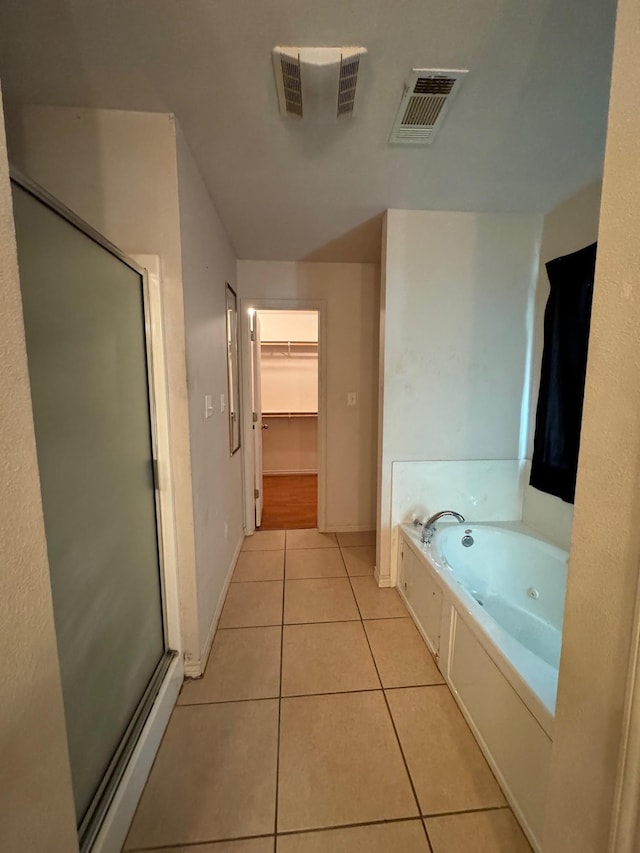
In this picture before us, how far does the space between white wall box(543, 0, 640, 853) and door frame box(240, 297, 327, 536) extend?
91.4 inches

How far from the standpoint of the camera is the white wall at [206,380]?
1.44 m

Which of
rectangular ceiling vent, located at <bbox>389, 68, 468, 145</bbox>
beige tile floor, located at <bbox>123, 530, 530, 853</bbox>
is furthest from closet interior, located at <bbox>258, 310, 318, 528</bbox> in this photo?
rectangular ceiling vent, located at <bbox>389, 68, 468, 145</bbox>

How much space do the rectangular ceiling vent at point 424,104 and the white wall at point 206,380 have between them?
887 mm

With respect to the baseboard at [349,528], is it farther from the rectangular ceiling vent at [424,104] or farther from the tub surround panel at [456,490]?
the rectangular ceiling vent at [424,104]

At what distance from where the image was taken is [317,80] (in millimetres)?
1086

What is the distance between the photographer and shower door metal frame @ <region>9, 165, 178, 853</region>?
32.8 inches

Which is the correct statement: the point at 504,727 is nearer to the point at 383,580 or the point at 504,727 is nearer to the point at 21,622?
the point at 383,580

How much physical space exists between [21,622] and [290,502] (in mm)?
3338

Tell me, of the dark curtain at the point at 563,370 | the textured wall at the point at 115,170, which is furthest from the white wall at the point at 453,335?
→ the textured wall at the point at 115,170

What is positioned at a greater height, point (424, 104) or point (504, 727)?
point (424, 104)

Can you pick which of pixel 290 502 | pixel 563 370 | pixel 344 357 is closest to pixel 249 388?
pixel 344 357

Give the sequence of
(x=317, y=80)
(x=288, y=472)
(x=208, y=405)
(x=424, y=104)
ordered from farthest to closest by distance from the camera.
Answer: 1. (x=288, y=472)
2. (x=208, y=405)
3. (x=424, y=104)
4. (x=317, y=80)

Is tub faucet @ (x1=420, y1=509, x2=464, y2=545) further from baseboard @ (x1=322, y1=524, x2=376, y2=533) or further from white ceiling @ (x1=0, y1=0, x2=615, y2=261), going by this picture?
white ceiling @ (x1=0, y1=0, x2=615, y2=261)

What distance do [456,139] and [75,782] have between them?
257 centimetres
